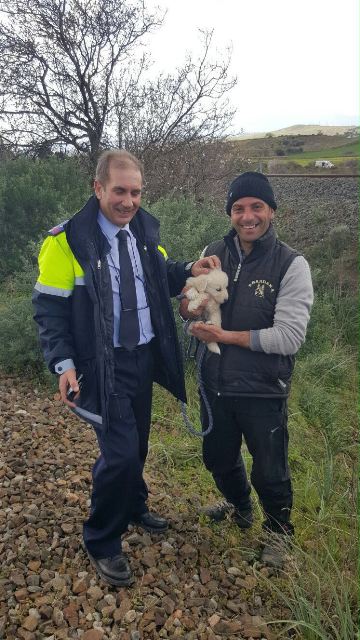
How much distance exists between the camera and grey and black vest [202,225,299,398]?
252cm

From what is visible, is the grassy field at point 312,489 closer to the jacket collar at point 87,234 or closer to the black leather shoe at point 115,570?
the black leather shoe at point 115,570

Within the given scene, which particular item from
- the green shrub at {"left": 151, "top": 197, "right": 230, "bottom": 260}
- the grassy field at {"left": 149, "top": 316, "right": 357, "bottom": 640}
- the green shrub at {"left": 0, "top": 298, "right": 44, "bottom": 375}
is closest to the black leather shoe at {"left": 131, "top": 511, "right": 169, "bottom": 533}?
the grassy field at {"left": 149, "top": 316, "right": 357, "bottom": 640}

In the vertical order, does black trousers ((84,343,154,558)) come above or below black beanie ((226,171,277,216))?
below

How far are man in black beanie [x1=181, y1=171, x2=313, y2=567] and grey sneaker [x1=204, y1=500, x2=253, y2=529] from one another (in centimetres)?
43

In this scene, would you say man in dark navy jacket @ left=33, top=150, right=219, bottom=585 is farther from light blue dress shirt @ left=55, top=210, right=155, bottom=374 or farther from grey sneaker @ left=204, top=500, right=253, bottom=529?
grey sneaker @ left=204, top=500, right=253, bottom=529

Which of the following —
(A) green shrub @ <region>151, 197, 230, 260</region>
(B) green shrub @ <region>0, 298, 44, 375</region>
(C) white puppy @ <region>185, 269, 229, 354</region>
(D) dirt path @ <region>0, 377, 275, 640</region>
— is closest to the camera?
Answer: (D) dirt path @ <region>0, 377, 275, 640</region>

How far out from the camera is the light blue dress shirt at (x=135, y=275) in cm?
252

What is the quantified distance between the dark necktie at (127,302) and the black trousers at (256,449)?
61cm

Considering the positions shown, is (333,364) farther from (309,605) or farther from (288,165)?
(288,165)

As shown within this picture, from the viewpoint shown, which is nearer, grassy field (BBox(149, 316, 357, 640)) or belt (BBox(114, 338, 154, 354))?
grassy field (BBox(149, 316, 357, 640))

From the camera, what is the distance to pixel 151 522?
3160 mm

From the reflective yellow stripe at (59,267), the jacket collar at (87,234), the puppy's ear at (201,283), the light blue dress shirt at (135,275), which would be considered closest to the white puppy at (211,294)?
the puppy's ear at (201,283)

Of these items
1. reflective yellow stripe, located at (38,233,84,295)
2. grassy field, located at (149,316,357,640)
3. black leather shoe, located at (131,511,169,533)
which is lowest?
grassy field, located at (149,316,357,640)

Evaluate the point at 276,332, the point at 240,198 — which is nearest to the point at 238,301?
the point at 276,332
